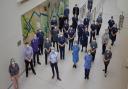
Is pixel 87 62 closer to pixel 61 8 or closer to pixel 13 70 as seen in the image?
pixel 13 70

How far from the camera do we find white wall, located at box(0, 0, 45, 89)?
9828 mm

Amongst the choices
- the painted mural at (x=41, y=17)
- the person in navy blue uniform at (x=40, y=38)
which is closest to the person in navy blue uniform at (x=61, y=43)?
the person in navy blue uniform at (x=40, y=38)

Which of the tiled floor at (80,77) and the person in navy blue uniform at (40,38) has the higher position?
the person in navy blue uniform at (40,38)

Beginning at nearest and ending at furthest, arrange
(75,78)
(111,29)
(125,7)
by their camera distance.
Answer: (75,78) < (111,29) < (125,7)

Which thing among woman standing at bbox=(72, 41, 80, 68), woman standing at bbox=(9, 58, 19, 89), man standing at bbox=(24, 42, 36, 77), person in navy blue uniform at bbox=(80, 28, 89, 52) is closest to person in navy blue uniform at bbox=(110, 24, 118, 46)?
person in navy blue uniform at bbox=(80, 28, 89, 52)

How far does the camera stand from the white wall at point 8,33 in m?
9.83

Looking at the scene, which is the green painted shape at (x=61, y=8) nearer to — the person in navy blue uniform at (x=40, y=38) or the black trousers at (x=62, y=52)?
the person in navy blue uniform at (x=40, y=38)

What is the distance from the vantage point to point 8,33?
33.7 ft

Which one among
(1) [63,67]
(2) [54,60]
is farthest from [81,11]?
(2) [54,60]

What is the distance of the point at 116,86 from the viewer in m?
11.1

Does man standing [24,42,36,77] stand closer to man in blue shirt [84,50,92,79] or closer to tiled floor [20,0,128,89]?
tiled floor [20,0,128,89]

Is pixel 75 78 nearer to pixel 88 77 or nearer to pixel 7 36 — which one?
pixel 88 77

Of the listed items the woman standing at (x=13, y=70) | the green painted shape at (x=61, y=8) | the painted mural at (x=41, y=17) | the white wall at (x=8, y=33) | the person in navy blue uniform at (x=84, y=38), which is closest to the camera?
the white wall at (x=8, y=33)

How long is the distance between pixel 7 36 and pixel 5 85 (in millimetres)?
2279
